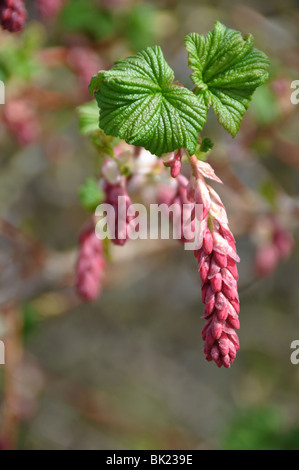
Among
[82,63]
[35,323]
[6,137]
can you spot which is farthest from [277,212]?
[6,137]

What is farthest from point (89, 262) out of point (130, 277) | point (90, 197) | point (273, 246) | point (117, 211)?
point (130, 277)

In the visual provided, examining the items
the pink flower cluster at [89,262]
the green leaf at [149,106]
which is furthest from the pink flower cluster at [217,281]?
the pink flower cluster at [89,262]

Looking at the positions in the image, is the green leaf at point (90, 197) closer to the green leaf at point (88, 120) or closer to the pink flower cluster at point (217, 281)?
the green leaf at point (88, 120)

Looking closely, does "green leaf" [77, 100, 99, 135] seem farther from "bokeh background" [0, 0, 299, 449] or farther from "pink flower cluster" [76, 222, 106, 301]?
"bokeh background" [0, 0, 299, 449]

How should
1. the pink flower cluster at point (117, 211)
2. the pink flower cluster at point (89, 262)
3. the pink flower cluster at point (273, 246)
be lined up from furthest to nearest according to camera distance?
1. the pink flower cluster at point (273, 246)
2. the pink flower cluster at point (89, 262)
3. the pink flower cluster at point (117, 211)

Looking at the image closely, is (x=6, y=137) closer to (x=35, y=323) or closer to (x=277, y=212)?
(x=35, y=323)

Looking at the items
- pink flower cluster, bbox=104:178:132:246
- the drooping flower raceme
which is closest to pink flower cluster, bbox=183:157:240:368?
the drooping flower raceme
